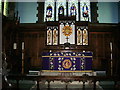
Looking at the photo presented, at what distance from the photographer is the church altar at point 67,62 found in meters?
6.06

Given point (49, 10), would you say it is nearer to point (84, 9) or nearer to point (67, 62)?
point (84, 9)

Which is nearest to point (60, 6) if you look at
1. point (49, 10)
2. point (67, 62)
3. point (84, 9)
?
point (49, 10)

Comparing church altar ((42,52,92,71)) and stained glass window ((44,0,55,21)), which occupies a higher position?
stained glass window ((44,0,55,21))

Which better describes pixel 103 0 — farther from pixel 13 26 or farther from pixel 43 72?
pixel 43 72

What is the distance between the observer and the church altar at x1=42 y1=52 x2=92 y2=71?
6.06m

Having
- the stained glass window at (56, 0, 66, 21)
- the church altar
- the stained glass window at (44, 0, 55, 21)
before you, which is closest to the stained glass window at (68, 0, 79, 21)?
the stained glass window at (56, 0, 66, 21)

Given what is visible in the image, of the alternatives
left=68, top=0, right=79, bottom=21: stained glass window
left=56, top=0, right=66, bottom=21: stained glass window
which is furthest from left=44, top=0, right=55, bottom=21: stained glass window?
left=68, top=0, right=79, bottom=21: stained glass window

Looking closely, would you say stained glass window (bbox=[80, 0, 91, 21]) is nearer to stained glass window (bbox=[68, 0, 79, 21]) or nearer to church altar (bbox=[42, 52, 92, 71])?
stained glass window (bbox=[68, 0, 79, 21])

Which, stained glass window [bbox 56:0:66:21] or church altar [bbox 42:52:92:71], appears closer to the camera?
church altar [bbox 42:52:92:71]

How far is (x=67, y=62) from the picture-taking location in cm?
610

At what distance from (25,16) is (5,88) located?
6695mm

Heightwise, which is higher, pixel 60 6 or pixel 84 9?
pixel 60 6

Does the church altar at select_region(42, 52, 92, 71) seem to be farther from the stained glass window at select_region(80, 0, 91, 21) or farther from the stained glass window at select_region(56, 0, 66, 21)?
the stained glass window at select_region(56, 0, 66, 21)

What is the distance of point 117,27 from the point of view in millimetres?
8891
